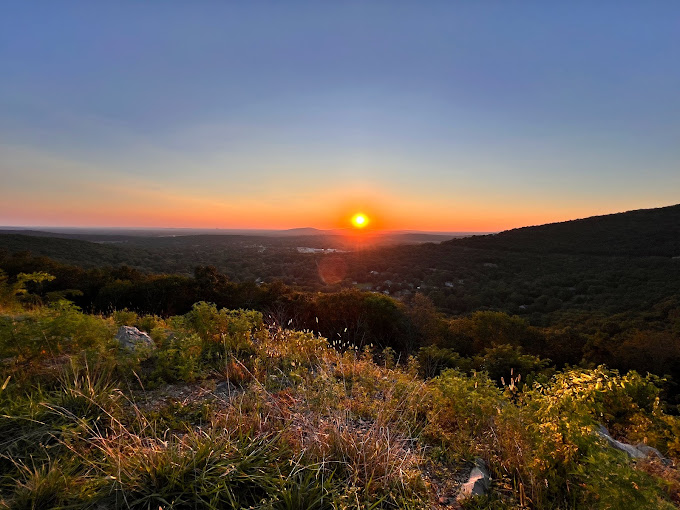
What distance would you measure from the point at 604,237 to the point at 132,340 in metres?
49.0

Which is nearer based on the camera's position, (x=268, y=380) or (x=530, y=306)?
(x=268, y=380)

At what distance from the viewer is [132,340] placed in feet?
16.9

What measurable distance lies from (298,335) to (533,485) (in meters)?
3.91

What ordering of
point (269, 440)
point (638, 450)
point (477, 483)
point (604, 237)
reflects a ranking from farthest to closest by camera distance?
point (604, 237) → point (638, 450) → point (269, 440) → point (477, 483)

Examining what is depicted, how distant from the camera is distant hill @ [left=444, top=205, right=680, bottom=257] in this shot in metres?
34.7

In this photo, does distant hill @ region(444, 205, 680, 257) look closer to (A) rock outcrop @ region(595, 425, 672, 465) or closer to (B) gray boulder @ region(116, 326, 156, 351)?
(A) rock outcrop @ region(595, 425, 672, 465)

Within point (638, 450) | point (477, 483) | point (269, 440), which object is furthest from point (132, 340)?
point (638, 450)

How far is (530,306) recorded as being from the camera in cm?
2258

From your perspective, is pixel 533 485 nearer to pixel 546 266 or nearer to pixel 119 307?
pixel 119 307

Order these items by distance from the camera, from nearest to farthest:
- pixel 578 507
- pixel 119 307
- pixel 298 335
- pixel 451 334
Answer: pixel 578 507 < pixel 298 335 < pixel 451 334 < pixel 119 307

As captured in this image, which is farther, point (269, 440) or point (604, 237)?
point (604, 237)

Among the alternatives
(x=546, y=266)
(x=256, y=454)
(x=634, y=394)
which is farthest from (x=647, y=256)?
(x=256, y=454)

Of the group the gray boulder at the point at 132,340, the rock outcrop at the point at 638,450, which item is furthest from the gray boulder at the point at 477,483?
the gray boulder at the point at 132,340

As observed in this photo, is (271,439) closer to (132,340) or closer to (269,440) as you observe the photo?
(269,440)
